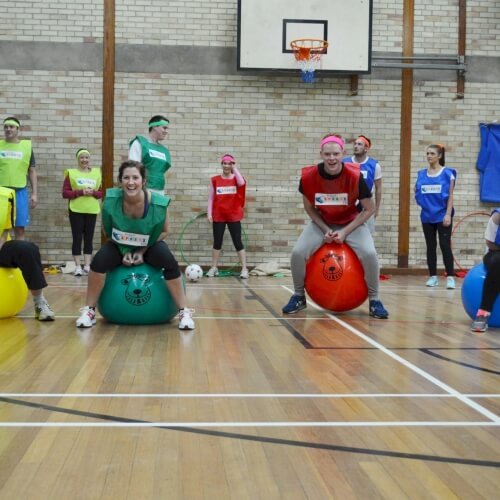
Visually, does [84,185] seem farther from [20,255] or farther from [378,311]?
[378,311]

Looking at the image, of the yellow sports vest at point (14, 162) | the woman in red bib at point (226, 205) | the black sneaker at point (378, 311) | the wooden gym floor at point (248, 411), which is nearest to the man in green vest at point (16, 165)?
the yellow sports vest at point (14, 162)

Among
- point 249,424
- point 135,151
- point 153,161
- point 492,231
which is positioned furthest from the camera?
point 153,161

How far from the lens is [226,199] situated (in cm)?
976

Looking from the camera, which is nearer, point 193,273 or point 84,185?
point 193,273

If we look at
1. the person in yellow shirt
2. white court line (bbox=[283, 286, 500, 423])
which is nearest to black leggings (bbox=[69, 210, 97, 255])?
the person in yellow shirt

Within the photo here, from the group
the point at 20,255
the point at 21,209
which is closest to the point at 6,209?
the point at 20,255

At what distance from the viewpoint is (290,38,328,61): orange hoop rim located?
9.99 m

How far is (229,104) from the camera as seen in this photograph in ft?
34.4

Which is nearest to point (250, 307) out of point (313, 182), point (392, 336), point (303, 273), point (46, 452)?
point (303, 273)

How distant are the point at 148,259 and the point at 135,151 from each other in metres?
2.63

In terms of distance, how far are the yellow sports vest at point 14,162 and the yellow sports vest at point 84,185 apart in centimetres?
94

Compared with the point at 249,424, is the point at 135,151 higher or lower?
higher

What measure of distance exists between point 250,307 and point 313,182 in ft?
4.20

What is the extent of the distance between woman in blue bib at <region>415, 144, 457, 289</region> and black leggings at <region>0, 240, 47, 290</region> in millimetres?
4707
